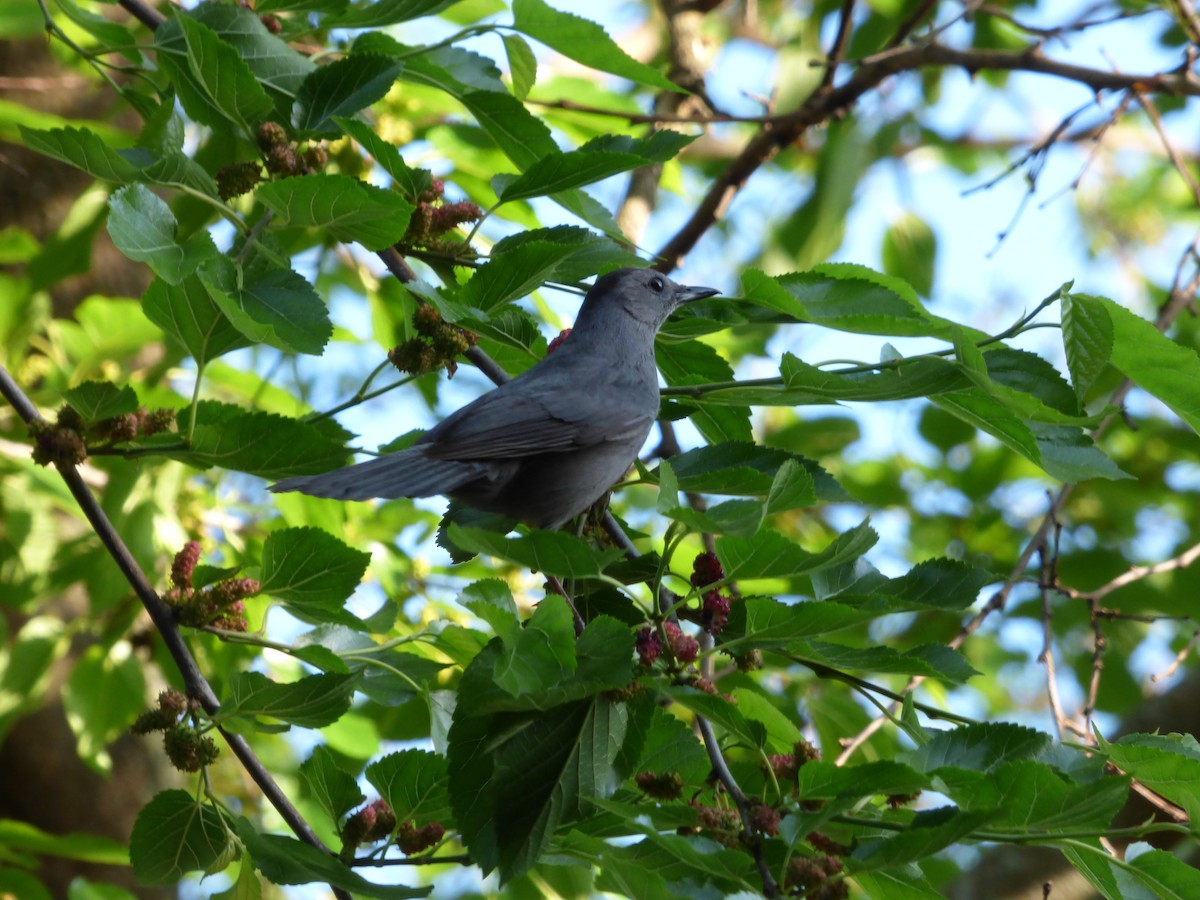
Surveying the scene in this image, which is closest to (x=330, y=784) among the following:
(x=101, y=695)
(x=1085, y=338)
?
(x=1085, y=338)

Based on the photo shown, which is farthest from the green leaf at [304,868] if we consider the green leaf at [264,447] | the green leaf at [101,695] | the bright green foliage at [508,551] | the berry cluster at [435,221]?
the green leaf at [101,695]

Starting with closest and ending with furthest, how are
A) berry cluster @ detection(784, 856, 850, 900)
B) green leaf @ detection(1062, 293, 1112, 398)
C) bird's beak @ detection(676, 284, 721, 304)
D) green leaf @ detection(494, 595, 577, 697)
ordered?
green leaf @ detection(494, 595, 577, 697), berry cluster @ detection(784, 856, 850, 900), green leaf @ detection(1062, 293, 1112, 398), bird's beak @ detection(676, 284, 721, 304)

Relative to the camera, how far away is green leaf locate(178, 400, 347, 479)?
3074 mm

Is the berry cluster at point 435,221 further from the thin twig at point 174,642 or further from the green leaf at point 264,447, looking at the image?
the thin twig at point 174,642

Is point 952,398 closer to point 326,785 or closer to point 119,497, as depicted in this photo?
point 326,785

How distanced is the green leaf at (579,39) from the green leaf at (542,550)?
179 centimetres

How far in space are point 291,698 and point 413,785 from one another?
1.17 feet

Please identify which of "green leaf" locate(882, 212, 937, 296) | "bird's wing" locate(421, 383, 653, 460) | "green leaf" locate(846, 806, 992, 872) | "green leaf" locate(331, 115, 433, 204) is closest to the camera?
"green leaf" locate(846, 806, 992, 872)

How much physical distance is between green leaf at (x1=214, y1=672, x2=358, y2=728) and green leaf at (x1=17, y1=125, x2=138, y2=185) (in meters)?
1.20

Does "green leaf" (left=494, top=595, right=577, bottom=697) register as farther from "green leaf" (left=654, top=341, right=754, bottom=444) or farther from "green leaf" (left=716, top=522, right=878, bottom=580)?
"green leaf" (left=654, top=341, right=754, bottom=444)

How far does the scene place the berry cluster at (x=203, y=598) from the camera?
305cm

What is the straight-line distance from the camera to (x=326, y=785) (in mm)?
2799

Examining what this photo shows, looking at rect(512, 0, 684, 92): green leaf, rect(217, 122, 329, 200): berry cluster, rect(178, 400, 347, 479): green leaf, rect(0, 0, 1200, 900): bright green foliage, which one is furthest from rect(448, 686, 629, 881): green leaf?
rect(512, 0, 684, 92): green leaf

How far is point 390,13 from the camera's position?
3570mm
